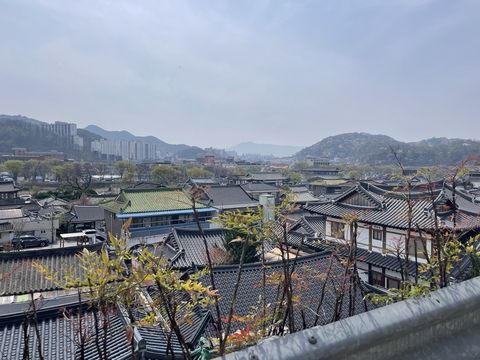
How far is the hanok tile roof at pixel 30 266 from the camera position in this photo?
30.9 feet

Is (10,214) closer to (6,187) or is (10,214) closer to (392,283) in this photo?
(6,187)

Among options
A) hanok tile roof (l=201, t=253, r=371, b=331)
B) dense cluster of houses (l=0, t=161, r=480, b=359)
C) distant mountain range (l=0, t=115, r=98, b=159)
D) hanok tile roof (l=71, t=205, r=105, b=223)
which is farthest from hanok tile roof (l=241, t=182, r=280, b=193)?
distant mountain range (l=0, t=115, r=98, b=159)

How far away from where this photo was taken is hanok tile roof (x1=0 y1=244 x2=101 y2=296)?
9.43 metres

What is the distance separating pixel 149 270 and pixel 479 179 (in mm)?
61319

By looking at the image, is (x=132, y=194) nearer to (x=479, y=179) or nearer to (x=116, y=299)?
(x=116, y=299)

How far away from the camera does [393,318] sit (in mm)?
1521

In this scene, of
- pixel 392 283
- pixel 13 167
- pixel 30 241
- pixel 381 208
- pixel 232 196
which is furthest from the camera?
pixel 13 167

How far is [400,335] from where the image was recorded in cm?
151

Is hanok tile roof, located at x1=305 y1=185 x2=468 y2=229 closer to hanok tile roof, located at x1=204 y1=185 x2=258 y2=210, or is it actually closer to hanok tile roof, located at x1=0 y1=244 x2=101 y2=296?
hanok tile roof, located at x1=0 y1=244 x2=101 y2=296

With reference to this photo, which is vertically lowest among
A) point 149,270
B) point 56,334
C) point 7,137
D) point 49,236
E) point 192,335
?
point 49,236

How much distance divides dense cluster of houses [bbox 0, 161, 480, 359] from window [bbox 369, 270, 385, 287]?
0.04 metres

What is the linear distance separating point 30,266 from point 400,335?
10962mm

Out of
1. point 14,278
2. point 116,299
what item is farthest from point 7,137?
point 116,299

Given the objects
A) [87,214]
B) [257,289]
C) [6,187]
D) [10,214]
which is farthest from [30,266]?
[6,187]
